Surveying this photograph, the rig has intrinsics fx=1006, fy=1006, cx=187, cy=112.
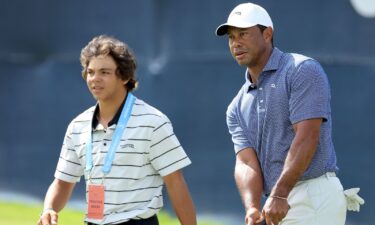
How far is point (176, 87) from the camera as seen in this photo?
7422mm

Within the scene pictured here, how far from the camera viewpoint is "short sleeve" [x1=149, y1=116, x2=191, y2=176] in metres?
4.64

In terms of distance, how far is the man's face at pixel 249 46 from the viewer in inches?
181

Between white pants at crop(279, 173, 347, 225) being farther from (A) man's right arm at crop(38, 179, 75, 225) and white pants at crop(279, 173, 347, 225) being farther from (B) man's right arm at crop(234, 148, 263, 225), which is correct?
(A) man's right arm at crop(38, 179, 75, 225)

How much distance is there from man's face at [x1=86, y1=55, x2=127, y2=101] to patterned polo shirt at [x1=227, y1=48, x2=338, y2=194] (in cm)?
61

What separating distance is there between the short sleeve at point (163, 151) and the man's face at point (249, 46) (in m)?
0.47

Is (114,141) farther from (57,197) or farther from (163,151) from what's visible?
(57,197)

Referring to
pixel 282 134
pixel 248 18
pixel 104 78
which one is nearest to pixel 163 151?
pixel 104 78

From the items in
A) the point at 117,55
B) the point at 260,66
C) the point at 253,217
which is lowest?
the point at 253,217

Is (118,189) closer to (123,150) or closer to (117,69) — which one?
(123,150)

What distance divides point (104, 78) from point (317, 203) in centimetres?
115

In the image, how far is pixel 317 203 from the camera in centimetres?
450

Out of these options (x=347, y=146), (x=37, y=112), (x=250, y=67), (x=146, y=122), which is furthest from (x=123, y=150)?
(x=37, y=112)

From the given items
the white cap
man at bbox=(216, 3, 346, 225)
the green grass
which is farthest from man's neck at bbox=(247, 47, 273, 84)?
the green grass

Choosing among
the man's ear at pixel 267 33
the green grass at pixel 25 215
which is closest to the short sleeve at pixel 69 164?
the man's ear at pixel 267 33
